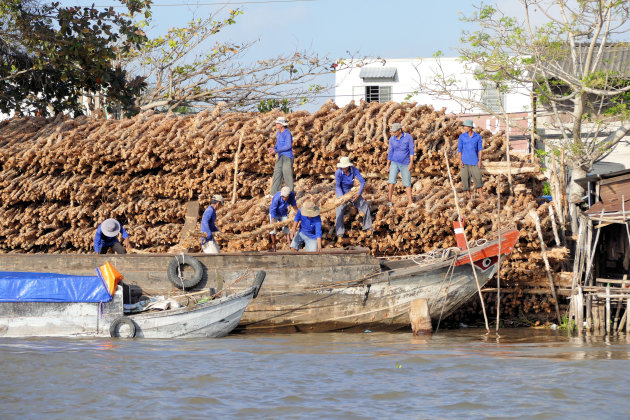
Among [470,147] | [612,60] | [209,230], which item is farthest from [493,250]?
[612,60]

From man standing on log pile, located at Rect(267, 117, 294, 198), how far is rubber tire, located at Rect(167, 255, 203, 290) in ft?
9.92

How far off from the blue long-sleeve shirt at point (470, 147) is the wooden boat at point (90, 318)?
5702mm

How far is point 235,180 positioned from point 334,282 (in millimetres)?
4307

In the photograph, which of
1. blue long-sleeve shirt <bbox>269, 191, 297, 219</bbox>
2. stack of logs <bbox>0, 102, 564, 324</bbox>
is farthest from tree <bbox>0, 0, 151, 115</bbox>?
blue long-sleeve shirt <bbox>269, 191, 297, 219</bbox>

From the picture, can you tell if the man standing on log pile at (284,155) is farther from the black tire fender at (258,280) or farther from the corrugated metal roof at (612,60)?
the corrugated metal roof at (612,60)

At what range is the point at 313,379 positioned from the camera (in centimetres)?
1134

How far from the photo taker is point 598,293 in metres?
16.2

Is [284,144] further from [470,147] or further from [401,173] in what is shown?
[470,147]

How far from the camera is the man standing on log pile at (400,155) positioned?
1761 cm

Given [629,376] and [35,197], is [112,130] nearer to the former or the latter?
[35,197]

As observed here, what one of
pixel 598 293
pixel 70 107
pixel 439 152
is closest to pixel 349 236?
pixel 439 152

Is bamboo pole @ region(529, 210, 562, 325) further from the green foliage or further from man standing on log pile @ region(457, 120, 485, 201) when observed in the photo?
→ the green foliage

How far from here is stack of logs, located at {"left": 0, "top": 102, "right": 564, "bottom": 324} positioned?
17.3 metres

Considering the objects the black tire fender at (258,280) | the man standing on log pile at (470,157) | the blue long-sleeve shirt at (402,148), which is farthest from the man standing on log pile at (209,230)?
the man standing on log pile at (470,157)
